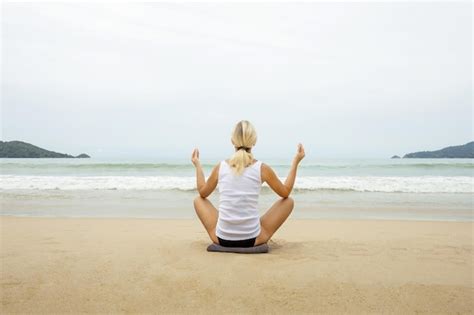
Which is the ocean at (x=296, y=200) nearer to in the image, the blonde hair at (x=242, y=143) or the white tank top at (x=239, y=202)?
the white tank top at (x=239, y=202)

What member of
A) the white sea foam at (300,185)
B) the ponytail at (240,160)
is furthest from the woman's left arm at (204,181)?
the white sea foam at (300,185)

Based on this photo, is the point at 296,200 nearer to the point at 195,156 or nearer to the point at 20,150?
the point at 195,156

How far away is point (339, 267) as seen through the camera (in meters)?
3.28

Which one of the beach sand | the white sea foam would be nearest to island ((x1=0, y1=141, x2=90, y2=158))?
the white sea foam

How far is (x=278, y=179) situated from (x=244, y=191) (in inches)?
14.7

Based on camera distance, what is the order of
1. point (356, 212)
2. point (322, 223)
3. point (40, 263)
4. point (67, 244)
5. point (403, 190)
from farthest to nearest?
point (403, 190) → point (356, 212) → point (322, 223) → point (67, 244) → point (40, 263)

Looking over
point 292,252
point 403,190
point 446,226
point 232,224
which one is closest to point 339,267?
point 292,252

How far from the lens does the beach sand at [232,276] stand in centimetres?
254

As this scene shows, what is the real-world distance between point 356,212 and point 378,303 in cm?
657

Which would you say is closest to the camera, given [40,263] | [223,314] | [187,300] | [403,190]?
[223,314]

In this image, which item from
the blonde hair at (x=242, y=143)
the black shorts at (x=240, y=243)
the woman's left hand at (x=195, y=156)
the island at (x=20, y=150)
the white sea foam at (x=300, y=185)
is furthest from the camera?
the island at (x=20, y=150)

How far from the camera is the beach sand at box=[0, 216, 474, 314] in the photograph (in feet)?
8.32

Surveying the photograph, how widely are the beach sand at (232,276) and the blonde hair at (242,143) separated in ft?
2.98

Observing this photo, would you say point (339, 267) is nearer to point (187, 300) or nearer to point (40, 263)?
point (187, 300)
